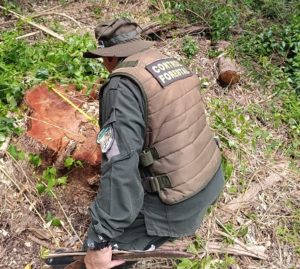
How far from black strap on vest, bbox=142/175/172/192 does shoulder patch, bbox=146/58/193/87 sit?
21.3 inches

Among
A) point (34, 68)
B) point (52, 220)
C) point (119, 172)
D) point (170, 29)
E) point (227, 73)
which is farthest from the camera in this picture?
point (170, 29)

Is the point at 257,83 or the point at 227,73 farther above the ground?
the point at 227,73

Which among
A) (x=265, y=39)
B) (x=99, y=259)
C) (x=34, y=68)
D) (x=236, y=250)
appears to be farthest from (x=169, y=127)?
(x=265, y=39)

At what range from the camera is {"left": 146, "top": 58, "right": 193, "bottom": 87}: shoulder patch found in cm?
239

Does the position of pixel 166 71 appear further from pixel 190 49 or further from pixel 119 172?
pixel 190 49

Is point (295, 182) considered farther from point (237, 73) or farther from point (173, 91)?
point (173, 91)

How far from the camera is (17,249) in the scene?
2.93m

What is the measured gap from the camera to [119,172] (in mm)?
2119

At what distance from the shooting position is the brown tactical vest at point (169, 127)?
92.5 inches

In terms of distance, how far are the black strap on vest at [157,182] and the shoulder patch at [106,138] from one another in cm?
41

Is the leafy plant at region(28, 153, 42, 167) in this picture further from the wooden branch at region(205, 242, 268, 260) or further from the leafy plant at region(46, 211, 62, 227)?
the wooden branch at region(205, 242, 268, 260)

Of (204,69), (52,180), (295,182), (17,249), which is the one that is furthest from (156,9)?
(17,249)

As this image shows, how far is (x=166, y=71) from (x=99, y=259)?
1.13 metres

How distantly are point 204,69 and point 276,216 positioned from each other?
212cm
